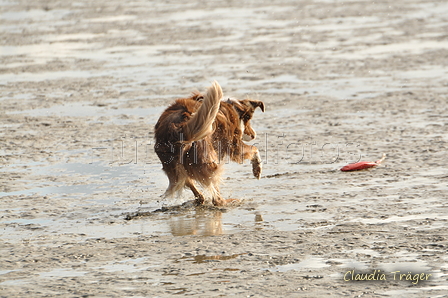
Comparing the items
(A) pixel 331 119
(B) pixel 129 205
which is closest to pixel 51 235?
(B) pixel 129 205

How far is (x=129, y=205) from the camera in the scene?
7434 mm

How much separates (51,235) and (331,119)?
5145 millimetres

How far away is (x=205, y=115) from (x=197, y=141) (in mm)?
420

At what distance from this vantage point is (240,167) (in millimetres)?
8820

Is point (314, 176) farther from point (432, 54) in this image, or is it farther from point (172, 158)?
point (432, 54)

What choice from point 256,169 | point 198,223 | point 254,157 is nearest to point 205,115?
point 198,223

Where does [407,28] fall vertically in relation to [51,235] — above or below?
above

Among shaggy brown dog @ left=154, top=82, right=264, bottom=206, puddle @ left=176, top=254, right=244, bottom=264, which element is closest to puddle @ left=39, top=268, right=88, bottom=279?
puddle @ left=176, top=254, right=244, bottom=264

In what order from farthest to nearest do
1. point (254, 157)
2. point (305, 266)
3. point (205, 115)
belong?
point (254, 157)
point (205, 115)
point (305, 266)

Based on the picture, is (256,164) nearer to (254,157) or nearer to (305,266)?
(254,157)

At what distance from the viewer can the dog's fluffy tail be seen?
6.58m

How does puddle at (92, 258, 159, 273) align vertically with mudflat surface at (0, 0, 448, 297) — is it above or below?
below

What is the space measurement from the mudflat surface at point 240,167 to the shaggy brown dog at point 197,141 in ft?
1.13

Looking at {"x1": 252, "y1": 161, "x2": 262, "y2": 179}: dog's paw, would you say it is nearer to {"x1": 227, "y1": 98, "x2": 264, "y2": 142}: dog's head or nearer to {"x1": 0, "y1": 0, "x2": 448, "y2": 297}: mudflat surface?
{"x1": 0, "y1": 0, "x2": 448, "y2": 297}: mudflat surface
